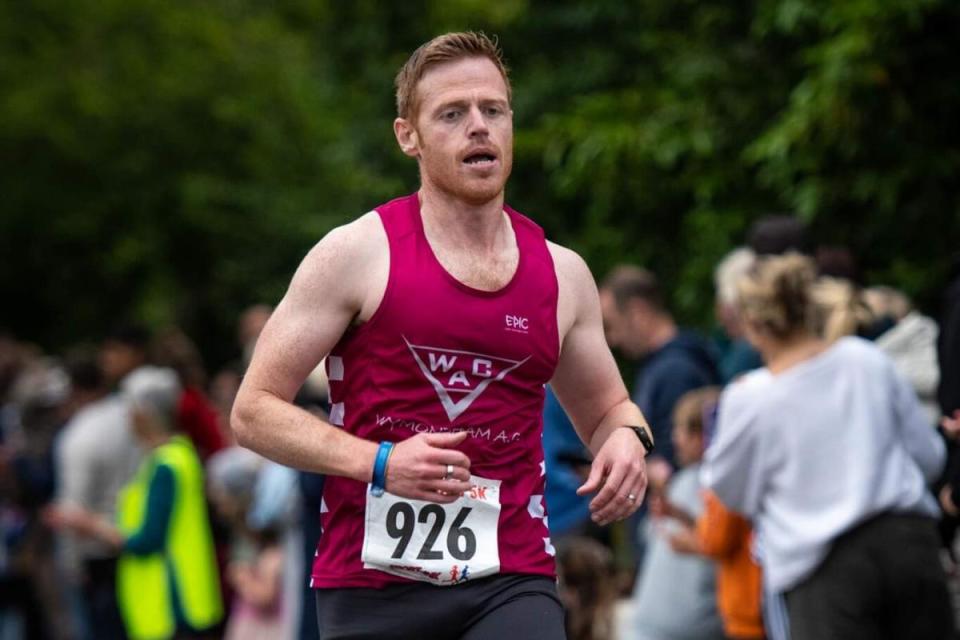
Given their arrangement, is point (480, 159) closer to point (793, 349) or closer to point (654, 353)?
point (793, 349)

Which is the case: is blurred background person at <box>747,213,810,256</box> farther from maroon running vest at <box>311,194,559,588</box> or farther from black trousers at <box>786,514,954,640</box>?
maroon running vest at <box>311,194,559,588</box>

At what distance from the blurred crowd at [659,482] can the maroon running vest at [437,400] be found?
220 cm

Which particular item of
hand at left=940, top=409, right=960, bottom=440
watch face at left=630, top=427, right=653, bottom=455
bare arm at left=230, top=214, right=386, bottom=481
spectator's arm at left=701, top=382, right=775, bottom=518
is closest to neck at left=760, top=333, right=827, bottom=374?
spectator's arm at left=701, top=382, right=775, bottom=518

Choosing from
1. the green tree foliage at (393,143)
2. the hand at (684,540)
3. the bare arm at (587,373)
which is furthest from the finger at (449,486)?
the green tree foliage at (393,143)

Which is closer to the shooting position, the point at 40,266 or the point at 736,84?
the point at 736,84

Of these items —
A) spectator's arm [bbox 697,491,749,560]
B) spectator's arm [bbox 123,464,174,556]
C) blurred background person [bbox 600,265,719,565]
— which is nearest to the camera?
spectator's arm [bbox 697,491,749,560]

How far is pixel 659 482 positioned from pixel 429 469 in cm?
425

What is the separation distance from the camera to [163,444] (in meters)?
11.1

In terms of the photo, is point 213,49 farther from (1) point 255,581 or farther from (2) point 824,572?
(2) point 824,572

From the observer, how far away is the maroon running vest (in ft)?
14.8

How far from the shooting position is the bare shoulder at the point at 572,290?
15.7ft

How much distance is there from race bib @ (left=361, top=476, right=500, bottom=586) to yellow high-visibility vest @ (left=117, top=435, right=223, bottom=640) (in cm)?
636

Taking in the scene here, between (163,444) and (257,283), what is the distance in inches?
538

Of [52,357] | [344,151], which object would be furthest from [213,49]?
[344,151]
